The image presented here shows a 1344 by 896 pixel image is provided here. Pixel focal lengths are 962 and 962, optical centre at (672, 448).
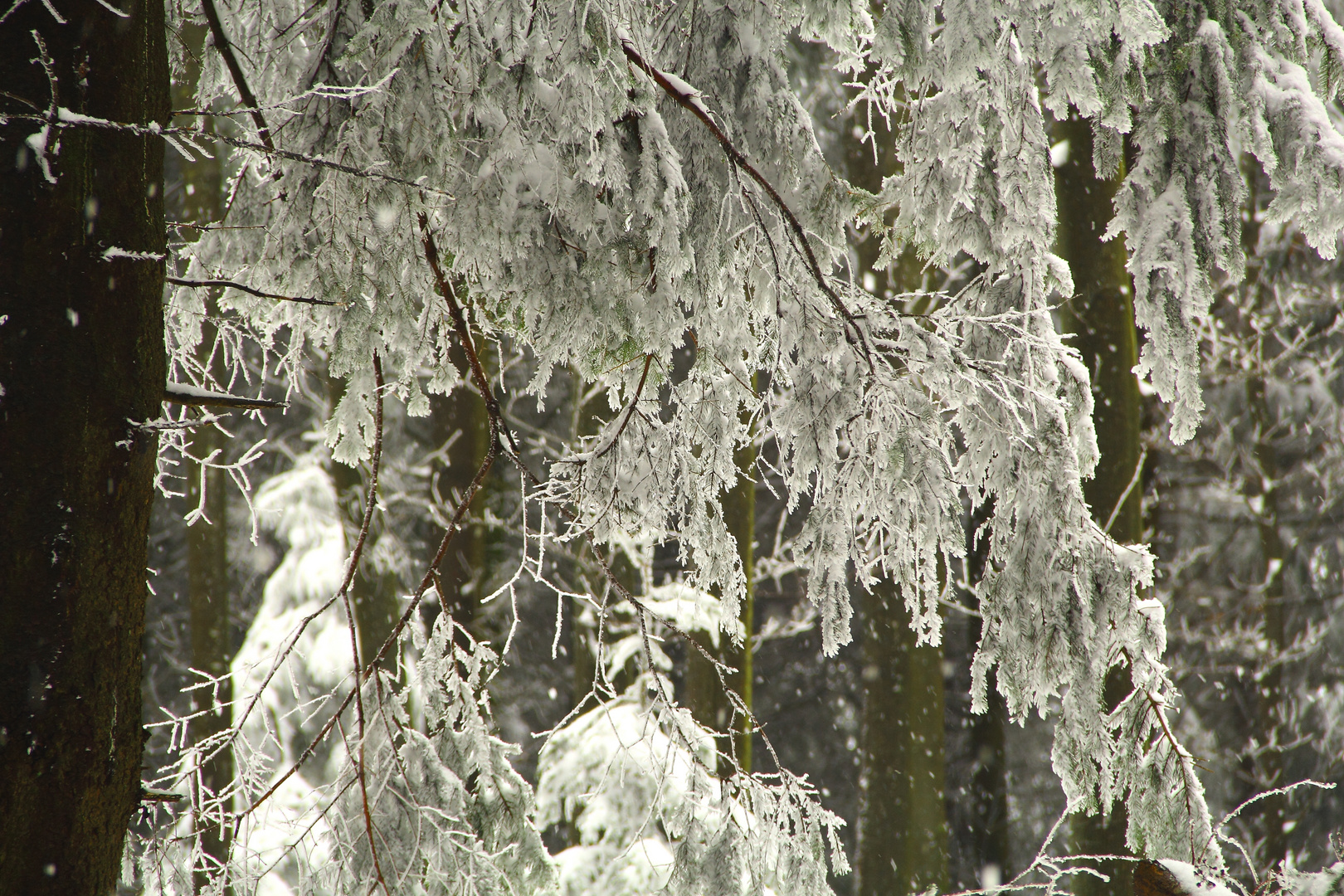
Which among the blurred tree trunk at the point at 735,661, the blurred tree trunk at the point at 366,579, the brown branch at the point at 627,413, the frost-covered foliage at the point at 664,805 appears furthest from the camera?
the blurred tree trunk at the point at 366,579

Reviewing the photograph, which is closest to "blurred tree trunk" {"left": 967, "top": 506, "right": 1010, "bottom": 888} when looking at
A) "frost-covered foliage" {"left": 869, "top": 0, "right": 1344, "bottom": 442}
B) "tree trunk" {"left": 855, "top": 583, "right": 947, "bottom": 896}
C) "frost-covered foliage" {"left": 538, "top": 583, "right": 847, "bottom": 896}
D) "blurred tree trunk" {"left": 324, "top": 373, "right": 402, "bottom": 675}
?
"tree trunk" {"left": 855, "top": 583, "right": 947, "bottom": 896}

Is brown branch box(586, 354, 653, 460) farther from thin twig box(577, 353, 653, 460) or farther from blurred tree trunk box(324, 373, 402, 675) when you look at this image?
blurred tree trunk box(324, 373, 402, 675)

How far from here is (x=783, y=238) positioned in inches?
118

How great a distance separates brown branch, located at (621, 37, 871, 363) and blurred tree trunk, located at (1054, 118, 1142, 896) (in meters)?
3.86

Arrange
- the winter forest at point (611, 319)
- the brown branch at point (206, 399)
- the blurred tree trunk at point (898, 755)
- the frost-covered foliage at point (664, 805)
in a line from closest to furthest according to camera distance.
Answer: the winter forest at point (611, 319) < the brown branch at point (206, 399) < the frost-covered foliage at point (664, 805) < the blurred tree trunk at point (898, 755)

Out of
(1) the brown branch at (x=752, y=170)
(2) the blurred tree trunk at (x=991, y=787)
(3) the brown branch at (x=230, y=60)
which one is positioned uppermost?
(3) the brown branch at (x=230, y=60)

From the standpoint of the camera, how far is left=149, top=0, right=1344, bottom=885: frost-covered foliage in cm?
255

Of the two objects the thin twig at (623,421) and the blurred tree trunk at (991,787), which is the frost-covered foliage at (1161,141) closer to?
the thin twig at (623,421)

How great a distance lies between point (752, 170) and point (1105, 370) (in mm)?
4798

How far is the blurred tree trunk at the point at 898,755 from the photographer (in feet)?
31.3

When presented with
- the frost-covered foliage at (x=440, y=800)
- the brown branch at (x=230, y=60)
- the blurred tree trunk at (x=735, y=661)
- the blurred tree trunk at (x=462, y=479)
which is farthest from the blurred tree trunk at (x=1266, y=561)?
the brown branch at (x=230, y=60)

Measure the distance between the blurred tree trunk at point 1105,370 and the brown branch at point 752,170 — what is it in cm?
386

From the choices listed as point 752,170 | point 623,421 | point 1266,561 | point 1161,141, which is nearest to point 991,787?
point 1266,561

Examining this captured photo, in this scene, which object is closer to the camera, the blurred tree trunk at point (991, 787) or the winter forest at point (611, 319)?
the winter forest at point (611, 319)
